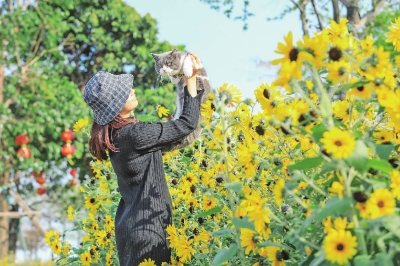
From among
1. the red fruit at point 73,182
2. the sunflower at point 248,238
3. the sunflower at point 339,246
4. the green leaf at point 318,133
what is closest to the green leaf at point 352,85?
the green leaf at point 318,133

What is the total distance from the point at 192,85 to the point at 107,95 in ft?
1.21

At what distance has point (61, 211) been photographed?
38.7ft

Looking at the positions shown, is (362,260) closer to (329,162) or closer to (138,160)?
(329,162)

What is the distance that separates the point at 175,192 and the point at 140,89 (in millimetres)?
7471

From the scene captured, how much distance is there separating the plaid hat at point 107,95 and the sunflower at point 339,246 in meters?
1.52

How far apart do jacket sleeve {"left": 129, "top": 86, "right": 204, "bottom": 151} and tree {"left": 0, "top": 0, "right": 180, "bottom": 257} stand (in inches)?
266

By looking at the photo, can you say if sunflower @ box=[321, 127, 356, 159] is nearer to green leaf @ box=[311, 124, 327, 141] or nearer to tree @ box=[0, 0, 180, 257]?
green leaf @ box=[311, 124, 327, 141]

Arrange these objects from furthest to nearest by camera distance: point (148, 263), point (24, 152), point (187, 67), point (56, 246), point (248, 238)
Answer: point (24, 152), point (56, 246), point (187, 67), point (148, 263), point (248, 238)

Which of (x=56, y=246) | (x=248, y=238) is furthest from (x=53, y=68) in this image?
(x=248, y=238)

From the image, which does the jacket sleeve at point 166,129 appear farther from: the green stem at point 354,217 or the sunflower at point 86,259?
the green stem at point 354,217

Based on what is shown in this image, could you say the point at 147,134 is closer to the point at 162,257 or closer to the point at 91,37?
the point at 162,257

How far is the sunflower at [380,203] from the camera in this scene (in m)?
1.35

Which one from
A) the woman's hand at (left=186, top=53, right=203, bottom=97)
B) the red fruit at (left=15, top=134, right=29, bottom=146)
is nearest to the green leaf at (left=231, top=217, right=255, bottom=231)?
the woman's hand at (left=186, top=53, right=203, bottom=97)

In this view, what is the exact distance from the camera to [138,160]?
2.63 metres
